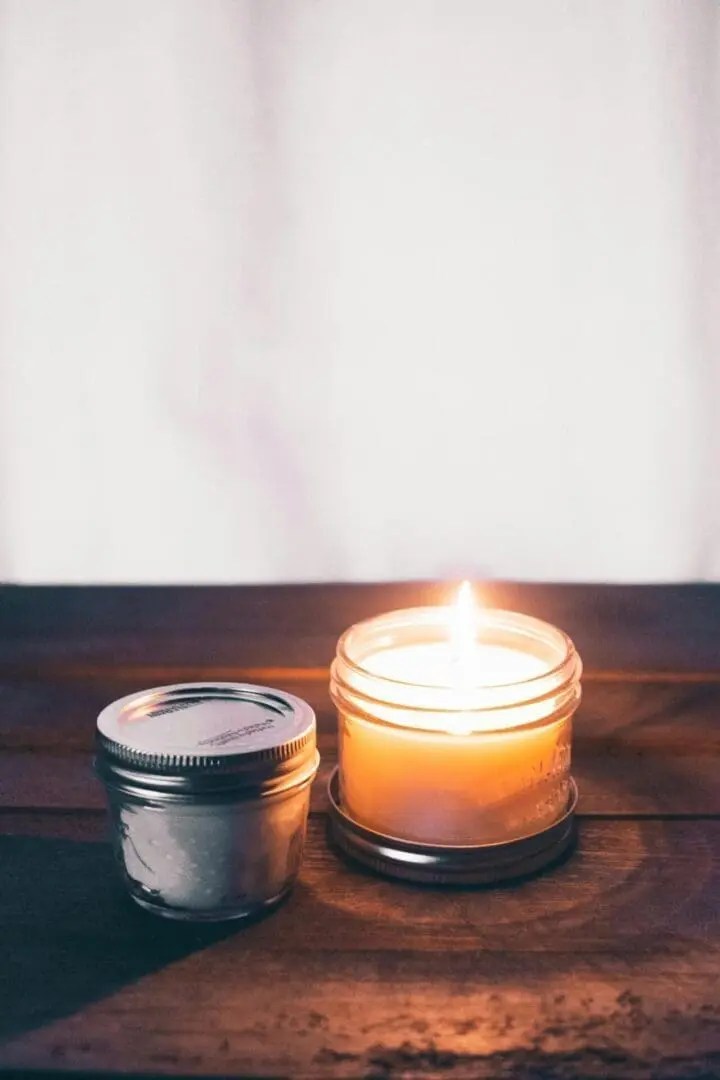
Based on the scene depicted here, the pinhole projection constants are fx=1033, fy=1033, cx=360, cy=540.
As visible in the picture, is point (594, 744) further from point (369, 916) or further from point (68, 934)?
point (68, 934)

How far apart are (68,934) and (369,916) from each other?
15 centimetres

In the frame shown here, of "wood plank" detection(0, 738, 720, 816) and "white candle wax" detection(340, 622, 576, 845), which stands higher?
"white candle wax" detection(340, 622, 576, 845)

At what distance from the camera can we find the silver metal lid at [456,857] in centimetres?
55

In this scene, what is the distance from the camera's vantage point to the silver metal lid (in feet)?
1.79

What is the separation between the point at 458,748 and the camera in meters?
0.54

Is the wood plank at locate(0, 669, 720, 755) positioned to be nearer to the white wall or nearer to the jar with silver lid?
the white wall

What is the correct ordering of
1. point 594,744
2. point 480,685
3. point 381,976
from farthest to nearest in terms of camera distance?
point 594,744 → point 480,685 → point 381,976

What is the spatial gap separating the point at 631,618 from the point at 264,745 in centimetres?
37

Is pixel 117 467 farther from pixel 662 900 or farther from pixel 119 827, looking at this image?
pixel 662 900

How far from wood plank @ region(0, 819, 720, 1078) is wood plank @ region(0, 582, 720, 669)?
0.71ft

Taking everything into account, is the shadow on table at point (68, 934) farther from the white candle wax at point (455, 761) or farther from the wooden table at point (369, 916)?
the white candle wax at point (455, 761)

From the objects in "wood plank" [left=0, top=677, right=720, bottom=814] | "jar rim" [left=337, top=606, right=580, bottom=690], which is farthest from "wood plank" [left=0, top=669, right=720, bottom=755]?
"jar rim" [left=337, top=606, right=580, bottom=690]

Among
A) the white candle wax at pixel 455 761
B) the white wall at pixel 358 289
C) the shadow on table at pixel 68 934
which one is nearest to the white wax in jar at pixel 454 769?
the white candle wax at pixel 455 761

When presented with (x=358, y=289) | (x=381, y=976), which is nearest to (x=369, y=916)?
(x=381, y=976)
